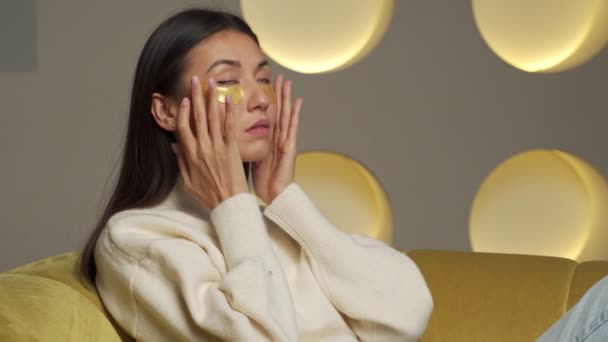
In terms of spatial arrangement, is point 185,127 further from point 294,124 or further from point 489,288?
point 489,288

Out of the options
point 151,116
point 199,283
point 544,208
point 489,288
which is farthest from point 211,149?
point 544,208

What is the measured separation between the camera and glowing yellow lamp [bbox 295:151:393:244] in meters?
2.93

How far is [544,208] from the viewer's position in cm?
289

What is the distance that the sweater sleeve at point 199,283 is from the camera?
151 cm

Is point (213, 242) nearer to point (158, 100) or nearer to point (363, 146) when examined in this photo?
point (158, 100)

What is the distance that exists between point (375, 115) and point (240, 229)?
136cm

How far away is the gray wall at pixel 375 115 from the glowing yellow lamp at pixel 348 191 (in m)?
0.03

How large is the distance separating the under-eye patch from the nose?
0.02 m

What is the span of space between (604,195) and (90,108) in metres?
1.51

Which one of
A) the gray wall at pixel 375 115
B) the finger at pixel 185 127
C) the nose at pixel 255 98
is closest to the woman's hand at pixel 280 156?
the nose at pixel 255 98

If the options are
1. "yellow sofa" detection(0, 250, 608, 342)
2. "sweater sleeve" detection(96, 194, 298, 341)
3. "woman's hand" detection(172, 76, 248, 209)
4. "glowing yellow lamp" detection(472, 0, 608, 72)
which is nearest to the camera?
"sweater sleeve" detection(96, 194, 298, 341)

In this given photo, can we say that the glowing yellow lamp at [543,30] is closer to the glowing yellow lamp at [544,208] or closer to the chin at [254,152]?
the glowing yellow lamp at [544,208]

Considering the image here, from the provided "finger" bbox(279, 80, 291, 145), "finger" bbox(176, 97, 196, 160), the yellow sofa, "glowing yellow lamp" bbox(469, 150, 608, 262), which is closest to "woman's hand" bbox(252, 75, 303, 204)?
"finger" bbox(279, 80, 291, 145)

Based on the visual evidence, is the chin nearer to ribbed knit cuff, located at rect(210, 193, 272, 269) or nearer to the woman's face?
the woman's face
